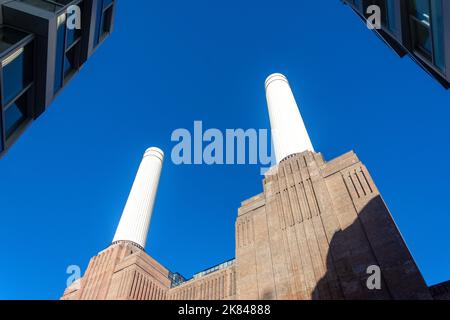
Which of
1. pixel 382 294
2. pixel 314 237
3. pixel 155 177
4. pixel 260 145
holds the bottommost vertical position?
pixel 382 294

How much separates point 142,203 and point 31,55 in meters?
43.1

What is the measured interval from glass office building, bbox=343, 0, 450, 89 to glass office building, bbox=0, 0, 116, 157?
1568 cm

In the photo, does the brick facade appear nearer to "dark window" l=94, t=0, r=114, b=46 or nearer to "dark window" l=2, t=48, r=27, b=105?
"dark window" l=94, t=0, r=114, b=46

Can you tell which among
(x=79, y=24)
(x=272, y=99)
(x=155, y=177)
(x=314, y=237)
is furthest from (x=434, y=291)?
(x=155, y=177)

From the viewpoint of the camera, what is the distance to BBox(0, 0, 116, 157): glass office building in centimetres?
1404

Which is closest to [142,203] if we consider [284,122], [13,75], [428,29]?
[284,122]

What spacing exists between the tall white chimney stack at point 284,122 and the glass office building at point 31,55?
27998 millimetres

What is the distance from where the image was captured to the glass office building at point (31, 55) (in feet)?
46.1

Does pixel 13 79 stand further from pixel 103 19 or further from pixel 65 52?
pixel 103 19

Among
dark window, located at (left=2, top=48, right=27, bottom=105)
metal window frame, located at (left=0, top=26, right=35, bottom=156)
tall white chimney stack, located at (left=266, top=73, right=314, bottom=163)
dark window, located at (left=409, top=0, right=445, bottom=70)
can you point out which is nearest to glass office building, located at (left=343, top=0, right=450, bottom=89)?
dark window, located at (left=409, top=0, right=445, bottom=70)
